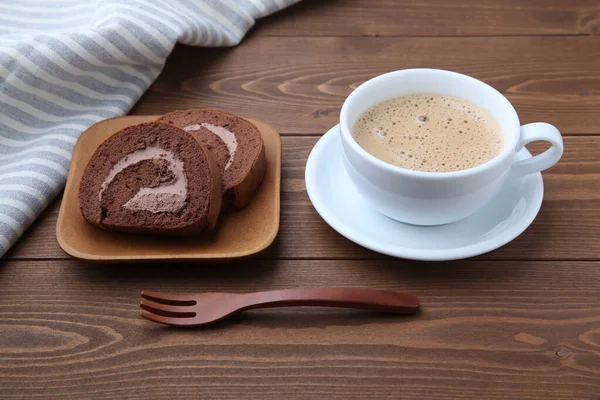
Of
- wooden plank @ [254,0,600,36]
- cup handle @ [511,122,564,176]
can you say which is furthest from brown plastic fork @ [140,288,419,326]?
wooden plank @ [254,0,600,36]

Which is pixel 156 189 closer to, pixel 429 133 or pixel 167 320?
pixel 167 320

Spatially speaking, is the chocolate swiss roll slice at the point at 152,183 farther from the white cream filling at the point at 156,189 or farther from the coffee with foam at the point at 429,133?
the coffee with foam at the point at 429,133

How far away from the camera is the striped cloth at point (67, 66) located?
1.10 meters

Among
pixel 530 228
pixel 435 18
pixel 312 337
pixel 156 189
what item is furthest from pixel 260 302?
pixel 435 18

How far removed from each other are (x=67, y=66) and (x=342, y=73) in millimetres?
514

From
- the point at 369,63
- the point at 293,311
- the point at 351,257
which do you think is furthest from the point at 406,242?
the point at 369,63

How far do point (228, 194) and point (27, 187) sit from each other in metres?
0.33

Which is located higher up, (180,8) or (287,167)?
(180,8)

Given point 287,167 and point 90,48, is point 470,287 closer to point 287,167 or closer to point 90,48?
point 287,167

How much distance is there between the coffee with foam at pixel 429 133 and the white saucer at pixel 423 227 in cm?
9

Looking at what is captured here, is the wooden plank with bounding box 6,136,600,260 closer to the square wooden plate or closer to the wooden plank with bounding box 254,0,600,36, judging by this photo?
the square wooden plate

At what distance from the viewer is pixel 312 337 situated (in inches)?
33.2

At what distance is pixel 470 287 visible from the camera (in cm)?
90

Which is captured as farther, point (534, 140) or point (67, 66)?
point (67, 66)
